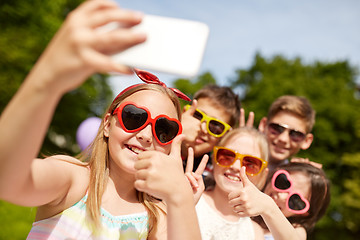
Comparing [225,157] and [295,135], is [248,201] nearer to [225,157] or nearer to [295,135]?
[225,157]

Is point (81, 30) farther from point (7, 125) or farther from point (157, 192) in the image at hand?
point (157, 192)

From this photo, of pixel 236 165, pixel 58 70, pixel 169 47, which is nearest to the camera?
pixel 58 70

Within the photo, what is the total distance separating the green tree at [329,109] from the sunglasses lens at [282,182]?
1820 centimetres

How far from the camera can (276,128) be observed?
14.1ft

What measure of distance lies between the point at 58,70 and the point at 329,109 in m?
23.9

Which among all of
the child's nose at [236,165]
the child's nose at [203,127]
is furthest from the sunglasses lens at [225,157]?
the child's nose at [203,127]

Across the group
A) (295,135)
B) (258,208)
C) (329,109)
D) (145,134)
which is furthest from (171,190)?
(329,109)

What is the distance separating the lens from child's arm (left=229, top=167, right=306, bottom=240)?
7.13ft

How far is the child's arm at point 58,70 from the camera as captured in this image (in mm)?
1110

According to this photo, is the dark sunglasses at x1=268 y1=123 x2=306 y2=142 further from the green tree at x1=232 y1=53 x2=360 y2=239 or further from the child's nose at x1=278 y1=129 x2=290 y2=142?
the green tree at x1=232 y1=53 x2=360 y2=239

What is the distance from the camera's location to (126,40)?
114 centimetres

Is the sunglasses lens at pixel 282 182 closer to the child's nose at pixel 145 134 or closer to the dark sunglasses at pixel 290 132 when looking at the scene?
the dark sunglasses at pixel 290 132

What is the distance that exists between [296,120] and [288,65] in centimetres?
2376

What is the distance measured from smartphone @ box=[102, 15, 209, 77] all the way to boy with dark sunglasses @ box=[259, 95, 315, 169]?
3.18 meters
